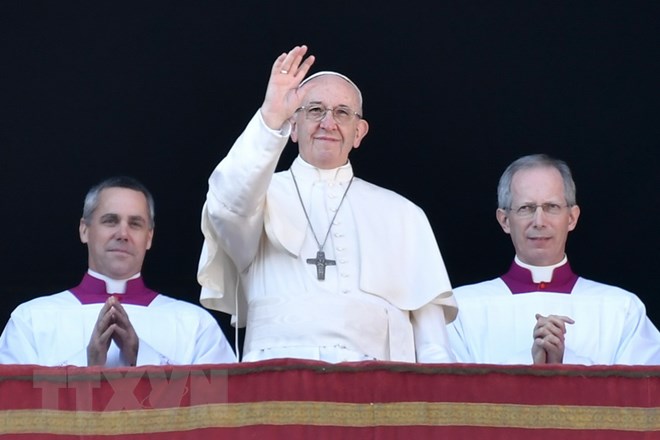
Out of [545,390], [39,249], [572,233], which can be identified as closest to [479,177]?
[572,233]

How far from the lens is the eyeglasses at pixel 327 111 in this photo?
5.97 meters

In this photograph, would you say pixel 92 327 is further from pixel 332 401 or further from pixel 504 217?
pixel 332 401

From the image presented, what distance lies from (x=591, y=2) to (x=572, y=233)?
108 cm

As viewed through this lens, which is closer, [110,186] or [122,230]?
[122,230]

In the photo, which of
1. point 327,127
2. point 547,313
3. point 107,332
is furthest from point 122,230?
point 547,313

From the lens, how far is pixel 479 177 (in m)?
8.06

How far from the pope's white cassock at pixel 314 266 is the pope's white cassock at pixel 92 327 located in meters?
0.59

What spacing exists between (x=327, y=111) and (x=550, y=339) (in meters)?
1.01

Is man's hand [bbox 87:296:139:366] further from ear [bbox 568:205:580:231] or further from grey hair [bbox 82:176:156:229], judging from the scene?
ear [bbox 568:205:580:231]

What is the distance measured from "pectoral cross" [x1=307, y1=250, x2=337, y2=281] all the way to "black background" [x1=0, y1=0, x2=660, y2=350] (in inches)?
82.1

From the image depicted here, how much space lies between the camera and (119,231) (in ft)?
21.5

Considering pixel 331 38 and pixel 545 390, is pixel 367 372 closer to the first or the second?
pixel 545 390

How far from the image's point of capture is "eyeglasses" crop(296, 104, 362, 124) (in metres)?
5.97

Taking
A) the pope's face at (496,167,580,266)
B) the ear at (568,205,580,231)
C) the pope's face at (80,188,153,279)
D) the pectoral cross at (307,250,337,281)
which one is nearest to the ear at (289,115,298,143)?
the pectoral cross at (307,250,337,281)
